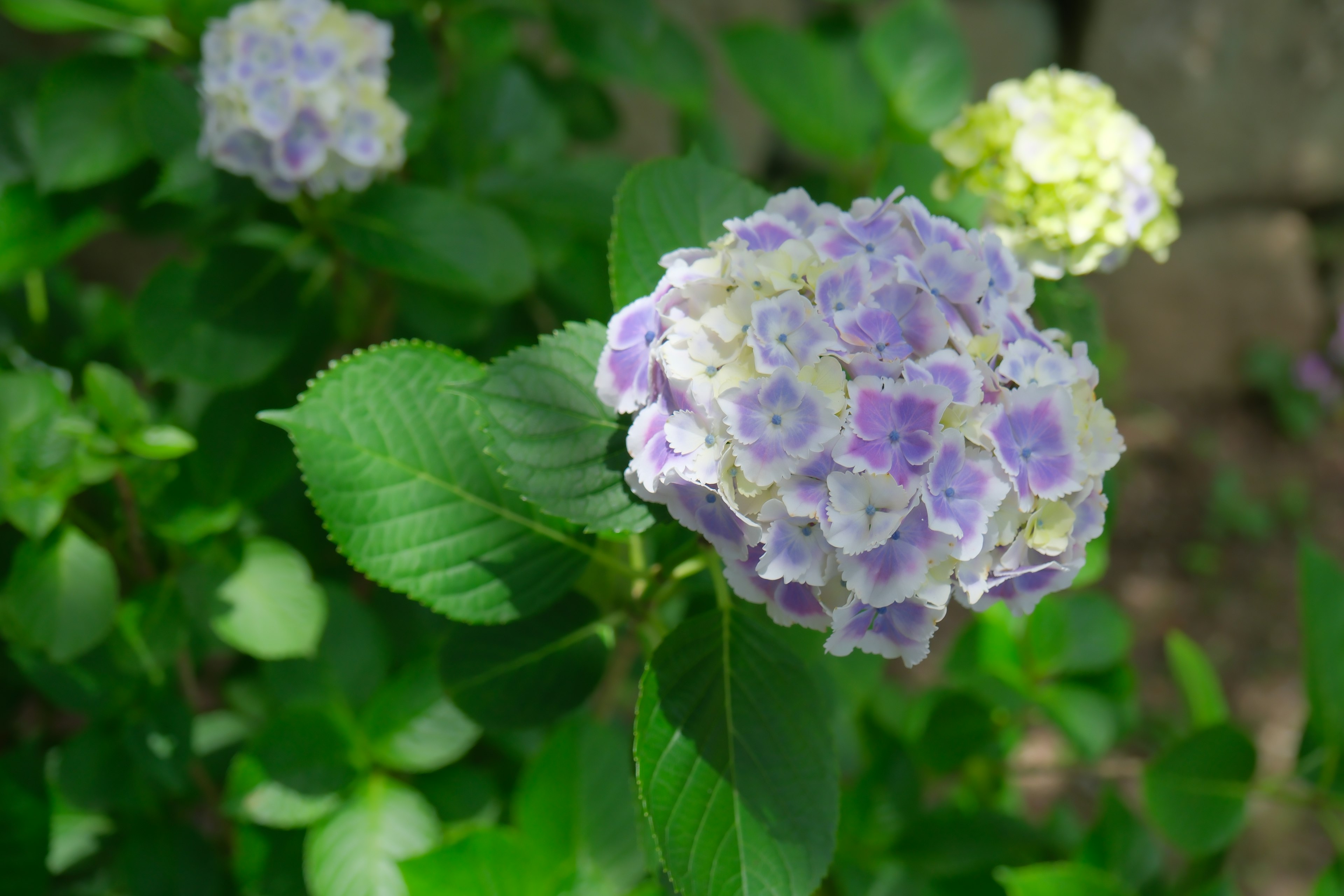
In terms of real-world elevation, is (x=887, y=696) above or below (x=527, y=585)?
below

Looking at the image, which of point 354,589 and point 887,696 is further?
point 887,696

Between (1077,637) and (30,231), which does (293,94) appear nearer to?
(30,231)

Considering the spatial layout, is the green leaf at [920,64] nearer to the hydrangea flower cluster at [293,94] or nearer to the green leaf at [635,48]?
the green leaf at [635,48]

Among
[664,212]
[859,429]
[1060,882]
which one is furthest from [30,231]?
[1060,882]

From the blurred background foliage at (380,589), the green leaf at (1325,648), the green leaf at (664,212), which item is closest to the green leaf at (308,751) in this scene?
the blurred background foliage at (380,589)

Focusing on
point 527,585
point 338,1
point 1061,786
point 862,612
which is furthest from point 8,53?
point 1061,786

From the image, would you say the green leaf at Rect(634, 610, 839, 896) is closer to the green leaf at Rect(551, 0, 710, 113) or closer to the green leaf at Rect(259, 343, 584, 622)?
the green leaf at Rect(259, 343, 584, 622)

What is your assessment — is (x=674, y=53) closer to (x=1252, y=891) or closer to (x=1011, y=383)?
(x=1011, y=383)
